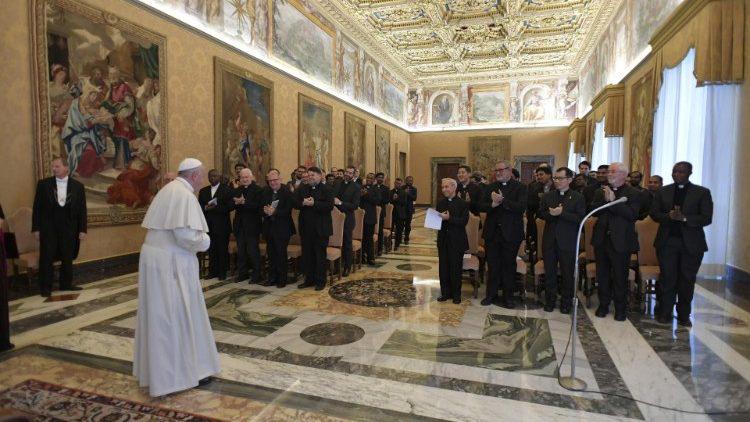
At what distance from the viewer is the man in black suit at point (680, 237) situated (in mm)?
4758

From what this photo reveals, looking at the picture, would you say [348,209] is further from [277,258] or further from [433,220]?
[433,220]

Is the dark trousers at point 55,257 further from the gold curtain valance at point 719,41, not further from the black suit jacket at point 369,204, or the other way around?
the gold curtain valance at point 719,41

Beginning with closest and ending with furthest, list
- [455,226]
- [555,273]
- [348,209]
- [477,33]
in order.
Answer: [555,273] < [455,226] < [348,209] < [477,33]

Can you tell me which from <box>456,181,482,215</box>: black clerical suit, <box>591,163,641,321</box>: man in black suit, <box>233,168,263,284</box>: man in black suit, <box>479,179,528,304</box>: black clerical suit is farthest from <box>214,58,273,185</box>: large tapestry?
<box>591,163,641,321</box>: man in black suit

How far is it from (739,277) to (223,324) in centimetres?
730

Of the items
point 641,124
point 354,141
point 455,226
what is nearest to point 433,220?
point 455,226

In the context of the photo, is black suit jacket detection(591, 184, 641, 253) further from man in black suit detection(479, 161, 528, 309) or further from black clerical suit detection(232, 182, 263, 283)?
black clerical suit detection(232, 182, 263, 283)

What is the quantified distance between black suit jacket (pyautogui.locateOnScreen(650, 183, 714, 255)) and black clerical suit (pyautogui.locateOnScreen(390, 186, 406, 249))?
20.7ft

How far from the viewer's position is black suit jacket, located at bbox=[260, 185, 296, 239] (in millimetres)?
6594

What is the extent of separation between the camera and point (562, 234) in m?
5.27

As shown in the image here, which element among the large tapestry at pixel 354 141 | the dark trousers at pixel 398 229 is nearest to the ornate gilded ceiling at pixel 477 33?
the large tapestry at pixel 354 141

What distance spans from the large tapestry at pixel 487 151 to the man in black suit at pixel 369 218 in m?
15.5

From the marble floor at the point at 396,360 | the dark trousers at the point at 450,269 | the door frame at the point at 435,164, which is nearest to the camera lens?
the marble floor at the point at 396,360

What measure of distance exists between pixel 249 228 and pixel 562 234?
4732 millimetres
